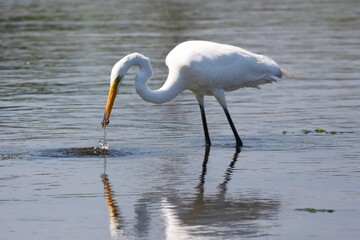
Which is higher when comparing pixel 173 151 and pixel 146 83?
pixel 146 83

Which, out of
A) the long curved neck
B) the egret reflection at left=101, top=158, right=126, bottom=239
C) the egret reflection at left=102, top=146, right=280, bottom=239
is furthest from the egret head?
the egret reflection at left=102, top=146, right=280, bottom=239

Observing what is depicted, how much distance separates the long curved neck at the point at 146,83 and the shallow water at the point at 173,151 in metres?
0.55

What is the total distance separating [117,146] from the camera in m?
13.4

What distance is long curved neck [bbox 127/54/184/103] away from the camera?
43.0 ft

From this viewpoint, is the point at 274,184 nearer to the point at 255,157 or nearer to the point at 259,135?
the point at 255,157

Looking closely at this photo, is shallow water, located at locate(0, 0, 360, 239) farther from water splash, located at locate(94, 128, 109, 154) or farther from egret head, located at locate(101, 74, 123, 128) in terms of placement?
egret head, located at locate(101, 74, 123, 128)

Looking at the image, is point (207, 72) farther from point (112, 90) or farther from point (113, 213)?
point (113, 213)

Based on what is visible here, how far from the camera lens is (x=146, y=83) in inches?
529

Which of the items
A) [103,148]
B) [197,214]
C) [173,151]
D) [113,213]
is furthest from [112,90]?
[197,214]

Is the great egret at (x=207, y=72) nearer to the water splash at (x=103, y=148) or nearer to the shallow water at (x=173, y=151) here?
the shallow water at (x=173, y=151)

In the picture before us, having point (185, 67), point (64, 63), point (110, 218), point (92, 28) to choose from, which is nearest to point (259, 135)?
point (185, 67)

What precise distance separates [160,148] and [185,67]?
1170 mm

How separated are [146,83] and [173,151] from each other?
96 cm

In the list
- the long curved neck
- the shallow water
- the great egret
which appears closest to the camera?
the shallow water
